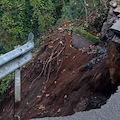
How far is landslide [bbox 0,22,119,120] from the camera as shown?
3741mm

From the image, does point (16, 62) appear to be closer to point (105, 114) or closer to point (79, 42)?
point (105, 114)

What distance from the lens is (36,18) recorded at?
13391mm

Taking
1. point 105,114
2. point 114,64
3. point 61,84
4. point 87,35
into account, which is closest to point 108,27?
point 87,35

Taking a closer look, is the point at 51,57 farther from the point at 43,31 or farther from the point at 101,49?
the point at 43,31

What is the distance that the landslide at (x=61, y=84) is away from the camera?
12.3ft

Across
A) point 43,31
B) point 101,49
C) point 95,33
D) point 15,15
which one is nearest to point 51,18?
point 43,31

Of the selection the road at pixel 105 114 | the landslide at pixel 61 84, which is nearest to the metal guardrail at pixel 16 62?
the road at pixel 105 114

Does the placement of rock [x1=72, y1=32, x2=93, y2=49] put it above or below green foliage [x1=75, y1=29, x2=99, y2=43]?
below

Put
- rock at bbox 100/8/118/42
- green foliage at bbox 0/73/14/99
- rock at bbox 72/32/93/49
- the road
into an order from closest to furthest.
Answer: the road → rock at bbox 100/8/118/42 → rock at bbox 72/32/93/49 → green foliage at bbox 0/73/14/99

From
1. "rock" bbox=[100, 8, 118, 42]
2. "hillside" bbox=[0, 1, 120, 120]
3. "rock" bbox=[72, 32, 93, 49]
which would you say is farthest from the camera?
"rock" bbox=[72, 32, 93, 49]

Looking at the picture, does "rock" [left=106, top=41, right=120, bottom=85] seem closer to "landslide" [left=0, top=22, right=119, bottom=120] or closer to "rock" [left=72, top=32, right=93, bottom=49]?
"landslide" [left=0, top=22, right=119, bottom=120]

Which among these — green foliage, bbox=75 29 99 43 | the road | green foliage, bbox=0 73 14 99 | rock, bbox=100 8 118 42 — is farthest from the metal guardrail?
green foliage, bbox=0 73 14 99

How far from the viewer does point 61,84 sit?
5.53 metres

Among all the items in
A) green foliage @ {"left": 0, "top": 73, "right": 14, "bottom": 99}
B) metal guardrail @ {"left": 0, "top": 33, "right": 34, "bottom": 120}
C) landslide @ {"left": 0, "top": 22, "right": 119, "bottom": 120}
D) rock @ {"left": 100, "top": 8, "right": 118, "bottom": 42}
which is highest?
metal guardrail @ {"left": 0, "top": 33, "right": 34, "bottom": 120}
